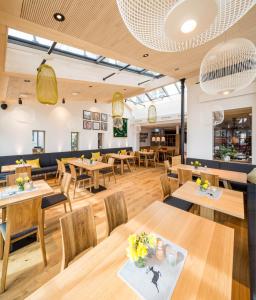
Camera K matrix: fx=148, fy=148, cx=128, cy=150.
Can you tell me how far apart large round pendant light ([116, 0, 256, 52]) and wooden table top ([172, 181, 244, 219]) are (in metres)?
1.73

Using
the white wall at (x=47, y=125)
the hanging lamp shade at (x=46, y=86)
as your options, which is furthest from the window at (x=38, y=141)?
the hanging lamp shade at (x=46, y=86)

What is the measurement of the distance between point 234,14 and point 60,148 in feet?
23.5

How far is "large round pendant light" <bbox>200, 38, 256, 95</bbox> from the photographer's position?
5.27 ft

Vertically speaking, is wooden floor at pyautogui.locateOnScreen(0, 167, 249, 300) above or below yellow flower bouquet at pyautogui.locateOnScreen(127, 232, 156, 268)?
below

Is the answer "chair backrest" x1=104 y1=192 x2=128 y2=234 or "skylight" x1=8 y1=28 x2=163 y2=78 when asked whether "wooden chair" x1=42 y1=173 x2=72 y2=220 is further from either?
"skylight" x1=8 y1=28 x2=163 y2=78

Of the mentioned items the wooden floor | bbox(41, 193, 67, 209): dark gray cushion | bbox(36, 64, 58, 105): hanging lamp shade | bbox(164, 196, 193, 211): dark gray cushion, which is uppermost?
bbox(36, 64, 58, 105): hanging lamp shade

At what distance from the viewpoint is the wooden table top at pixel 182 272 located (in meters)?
0.78

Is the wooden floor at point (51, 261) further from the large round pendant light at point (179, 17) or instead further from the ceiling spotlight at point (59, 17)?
the ceiling spotlight at point (59, 17)

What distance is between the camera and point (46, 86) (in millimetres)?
2334

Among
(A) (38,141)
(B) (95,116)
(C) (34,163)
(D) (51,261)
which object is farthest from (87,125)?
(D) (51,261)

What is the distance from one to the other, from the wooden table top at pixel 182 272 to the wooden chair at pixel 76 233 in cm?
29

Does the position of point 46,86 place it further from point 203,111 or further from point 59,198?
point 203,111

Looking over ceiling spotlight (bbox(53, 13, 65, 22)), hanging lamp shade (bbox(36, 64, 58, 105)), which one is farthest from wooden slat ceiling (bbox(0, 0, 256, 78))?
hanging lamp shade (bbox(36, 64, 58, 105))

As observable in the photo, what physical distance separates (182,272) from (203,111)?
4.72 m
